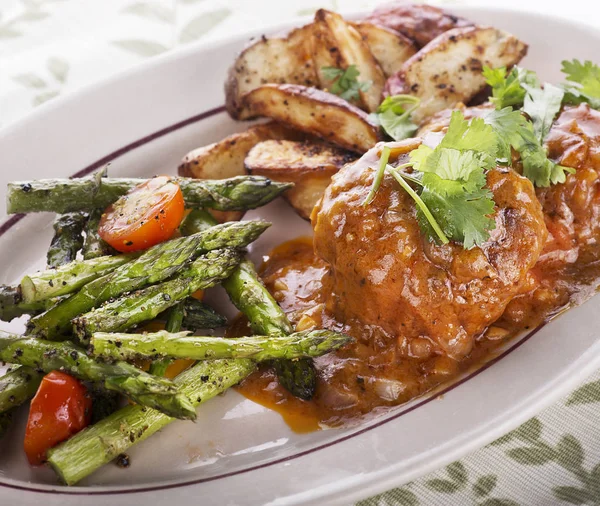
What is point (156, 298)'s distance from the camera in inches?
159

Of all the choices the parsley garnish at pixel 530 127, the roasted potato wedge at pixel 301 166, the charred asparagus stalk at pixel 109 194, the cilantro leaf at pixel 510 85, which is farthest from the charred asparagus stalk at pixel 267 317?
the cilantro leaf at pixel 510 85

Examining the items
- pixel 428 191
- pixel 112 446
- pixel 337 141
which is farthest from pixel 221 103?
pixel 112 446

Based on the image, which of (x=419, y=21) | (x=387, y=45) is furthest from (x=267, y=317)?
(x=419, y=21)

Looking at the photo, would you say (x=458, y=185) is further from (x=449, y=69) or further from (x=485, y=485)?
(x=449, y=69)

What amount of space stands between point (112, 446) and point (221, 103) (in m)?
3.37

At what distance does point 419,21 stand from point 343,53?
802mm

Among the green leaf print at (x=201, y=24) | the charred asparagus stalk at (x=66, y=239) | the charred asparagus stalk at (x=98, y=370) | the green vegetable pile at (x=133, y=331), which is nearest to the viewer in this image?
the charred asparagus stalk at (x=98, y=370)

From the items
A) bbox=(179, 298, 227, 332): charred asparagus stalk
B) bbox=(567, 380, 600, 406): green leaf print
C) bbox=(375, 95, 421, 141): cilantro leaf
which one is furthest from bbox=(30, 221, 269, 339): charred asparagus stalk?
bbox=(567, 380, 600, 406): green leaf print

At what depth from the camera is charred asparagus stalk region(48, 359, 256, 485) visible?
350 cm

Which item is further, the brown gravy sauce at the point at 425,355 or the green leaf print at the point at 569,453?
the brown gravy sauce at the point at 425,355

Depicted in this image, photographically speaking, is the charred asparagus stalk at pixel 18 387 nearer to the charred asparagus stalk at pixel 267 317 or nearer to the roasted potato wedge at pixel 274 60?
the charred asparagus stalk at pixel 267 317

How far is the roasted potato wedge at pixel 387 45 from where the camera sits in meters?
5.66

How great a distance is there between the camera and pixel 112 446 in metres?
3.56

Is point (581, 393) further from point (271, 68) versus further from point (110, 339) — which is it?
point (271, 68)
